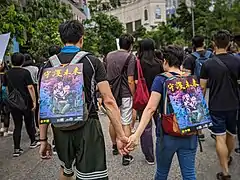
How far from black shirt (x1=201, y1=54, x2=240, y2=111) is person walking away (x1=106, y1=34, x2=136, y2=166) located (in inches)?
51.0

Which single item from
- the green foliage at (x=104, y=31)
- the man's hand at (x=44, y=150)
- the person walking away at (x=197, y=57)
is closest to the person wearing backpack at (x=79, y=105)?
the man's hand at (x=44, y=150)

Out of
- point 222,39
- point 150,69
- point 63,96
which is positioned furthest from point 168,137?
point 150,69

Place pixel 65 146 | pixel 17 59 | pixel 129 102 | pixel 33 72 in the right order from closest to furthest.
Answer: pixel 65 146 < pixel 129 102 < pixel 17 59 < pixel 33 72

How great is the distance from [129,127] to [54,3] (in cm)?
1489

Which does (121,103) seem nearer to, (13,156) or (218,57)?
(218,57)

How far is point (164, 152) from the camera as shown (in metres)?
3.63

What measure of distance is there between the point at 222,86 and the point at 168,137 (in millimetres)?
1460

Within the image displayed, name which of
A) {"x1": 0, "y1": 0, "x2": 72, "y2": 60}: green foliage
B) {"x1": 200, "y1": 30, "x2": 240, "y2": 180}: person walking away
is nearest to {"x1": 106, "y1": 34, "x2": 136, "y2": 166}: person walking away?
{"x1": 200, "y1": 30, "x2": 240, "y2": 180}: person walking away

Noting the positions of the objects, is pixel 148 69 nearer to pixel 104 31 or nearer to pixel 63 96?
pixel 63 96

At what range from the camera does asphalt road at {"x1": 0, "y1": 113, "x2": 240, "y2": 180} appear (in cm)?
517

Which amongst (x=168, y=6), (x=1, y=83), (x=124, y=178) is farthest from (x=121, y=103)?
(x=168, y=6)

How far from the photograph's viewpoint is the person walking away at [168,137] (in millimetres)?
3525

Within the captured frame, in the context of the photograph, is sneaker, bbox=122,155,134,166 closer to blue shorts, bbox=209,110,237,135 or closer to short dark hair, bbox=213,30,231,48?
blue shorts, bbox=209,110,237,135

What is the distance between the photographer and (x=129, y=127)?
584 cm
